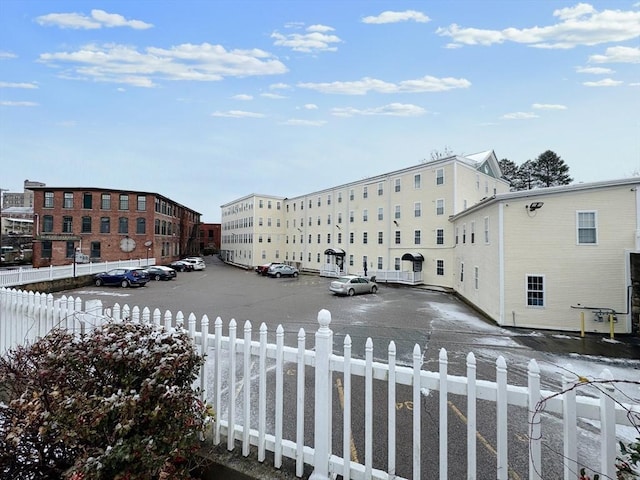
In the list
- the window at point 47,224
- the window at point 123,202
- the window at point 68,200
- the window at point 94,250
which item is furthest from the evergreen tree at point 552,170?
the window at point 47,224

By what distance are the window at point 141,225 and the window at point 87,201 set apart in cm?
507

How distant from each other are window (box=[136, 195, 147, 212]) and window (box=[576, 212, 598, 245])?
41.2m

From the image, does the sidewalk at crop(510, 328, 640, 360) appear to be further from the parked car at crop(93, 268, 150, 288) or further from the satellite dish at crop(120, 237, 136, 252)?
the satellite dish at crop(120, 237, 136, 252)

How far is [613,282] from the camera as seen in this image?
12.8m

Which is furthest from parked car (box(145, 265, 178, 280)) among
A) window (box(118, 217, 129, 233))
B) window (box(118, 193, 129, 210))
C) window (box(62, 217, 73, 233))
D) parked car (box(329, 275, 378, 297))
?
parked car (box(329, 275, 378, 297))

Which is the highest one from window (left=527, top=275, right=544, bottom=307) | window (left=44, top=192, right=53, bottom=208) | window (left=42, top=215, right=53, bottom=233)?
window (left=44, top=192, right=53, bottom=208)

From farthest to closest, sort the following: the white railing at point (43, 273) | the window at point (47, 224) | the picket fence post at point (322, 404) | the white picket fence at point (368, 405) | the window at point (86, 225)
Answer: the window at point (86, 225), the window at point (47, 224), the white railing at point (43, 273), the picket fence post at point (322, 404), the white picket fence at point (368, 405)

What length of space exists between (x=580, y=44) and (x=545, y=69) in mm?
1598

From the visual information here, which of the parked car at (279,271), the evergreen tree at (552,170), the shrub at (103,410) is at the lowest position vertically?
the parked car at (279,271)

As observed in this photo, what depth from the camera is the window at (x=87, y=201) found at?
114 feet

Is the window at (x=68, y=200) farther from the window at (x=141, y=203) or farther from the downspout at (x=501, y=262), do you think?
the downspout at (x=501, y=262)

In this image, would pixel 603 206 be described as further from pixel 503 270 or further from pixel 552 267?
pixel 503 270

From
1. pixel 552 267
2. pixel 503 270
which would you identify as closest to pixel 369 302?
pixel 503 270

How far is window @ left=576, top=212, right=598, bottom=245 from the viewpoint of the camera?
43.0ft
